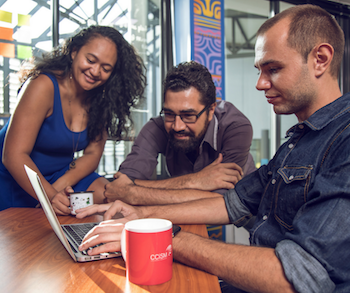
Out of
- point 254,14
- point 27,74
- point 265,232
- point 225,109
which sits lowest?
point 265,232

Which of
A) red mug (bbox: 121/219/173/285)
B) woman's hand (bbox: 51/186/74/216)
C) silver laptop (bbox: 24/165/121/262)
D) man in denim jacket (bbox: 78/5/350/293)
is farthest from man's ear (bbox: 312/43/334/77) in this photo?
woman's hand (bbox: 51/186/74/216)

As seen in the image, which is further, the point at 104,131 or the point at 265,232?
the point at 104,131

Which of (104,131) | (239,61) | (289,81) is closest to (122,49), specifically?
(104,131)

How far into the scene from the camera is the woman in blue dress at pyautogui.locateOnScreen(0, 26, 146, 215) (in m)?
1.61

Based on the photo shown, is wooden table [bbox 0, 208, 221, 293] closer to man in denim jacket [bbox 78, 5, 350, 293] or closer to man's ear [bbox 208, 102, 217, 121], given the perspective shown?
man in denim jacket [bbox 78, 5, 350, 293]

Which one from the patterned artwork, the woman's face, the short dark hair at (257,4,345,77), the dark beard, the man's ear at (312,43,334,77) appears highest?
the patterned artwork

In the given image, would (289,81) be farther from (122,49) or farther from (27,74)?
(27,74)

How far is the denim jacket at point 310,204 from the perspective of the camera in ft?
1.94

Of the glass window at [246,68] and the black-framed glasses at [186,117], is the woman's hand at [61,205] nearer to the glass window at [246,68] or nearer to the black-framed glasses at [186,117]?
the black-framed glasses at [186,117]

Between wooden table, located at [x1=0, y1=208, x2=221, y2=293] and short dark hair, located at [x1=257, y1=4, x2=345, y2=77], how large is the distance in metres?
0.73

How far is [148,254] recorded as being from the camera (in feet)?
1.80

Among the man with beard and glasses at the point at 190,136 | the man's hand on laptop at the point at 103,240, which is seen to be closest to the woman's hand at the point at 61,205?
the man with beard and glasses at the point at 190,136

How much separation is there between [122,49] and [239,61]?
308cm

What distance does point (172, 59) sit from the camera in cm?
363
